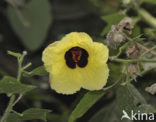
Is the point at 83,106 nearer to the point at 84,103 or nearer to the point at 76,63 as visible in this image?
the point at 84,103

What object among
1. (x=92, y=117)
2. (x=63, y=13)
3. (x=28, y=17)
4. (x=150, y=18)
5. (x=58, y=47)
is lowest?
(x=92, y=117)

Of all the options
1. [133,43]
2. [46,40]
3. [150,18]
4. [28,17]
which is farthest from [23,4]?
[133,43]

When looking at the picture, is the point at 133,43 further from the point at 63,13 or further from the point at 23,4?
the point at 63,13

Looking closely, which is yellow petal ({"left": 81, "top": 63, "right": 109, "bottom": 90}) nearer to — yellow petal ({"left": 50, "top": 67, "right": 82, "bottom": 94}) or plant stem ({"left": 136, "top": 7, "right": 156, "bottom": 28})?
yellow petal ({"left": 50, "top": 67, "right": 82, "bottom": 94})

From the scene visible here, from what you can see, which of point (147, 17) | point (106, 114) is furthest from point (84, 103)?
point (147, 17)

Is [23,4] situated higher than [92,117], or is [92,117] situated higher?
[23,4]

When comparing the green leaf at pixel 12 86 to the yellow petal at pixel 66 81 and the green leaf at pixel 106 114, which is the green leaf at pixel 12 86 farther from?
the green leaf at pixel 106 114
